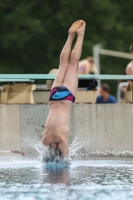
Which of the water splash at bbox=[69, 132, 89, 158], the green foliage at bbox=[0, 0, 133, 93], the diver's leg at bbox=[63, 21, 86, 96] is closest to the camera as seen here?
the diver's leg at bbox=[63, 21, 86, 96]

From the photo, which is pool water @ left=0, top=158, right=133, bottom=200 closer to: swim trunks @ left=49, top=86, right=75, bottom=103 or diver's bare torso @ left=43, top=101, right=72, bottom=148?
diver's bare torso @ left=43, top=101, right=72, bottom=148

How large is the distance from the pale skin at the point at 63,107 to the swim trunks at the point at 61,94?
0.17 feet

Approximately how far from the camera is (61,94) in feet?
45.3

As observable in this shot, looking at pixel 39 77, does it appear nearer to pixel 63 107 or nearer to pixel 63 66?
pixel 63 66

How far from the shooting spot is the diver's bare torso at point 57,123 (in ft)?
44.6

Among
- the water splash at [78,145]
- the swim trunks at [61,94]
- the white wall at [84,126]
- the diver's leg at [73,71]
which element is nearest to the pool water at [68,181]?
the swim trunks at [61,94]

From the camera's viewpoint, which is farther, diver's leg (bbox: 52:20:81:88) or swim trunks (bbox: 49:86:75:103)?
diver's leg (bbox: 52:20:81:88)

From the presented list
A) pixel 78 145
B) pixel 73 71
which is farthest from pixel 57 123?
pixel 78 145

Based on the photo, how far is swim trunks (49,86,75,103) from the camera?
45.3 feet

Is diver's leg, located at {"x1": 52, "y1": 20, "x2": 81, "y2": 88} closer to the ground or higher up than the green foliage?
closer to the ground

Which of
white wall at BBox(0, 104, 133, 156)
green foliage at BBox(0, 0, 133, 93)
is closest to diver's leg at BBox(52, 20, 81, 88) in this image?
white wall at BBox(0, 104, 133, 156)

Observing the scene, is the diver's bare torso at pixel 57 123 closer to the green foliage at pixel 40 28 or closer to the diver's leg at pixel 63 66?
the diver's leg at pixel 63 66

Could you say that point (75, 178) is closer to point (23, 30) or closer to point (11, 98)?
point (11, 98)

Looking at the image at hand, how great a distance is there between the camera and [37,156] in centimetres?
1608
